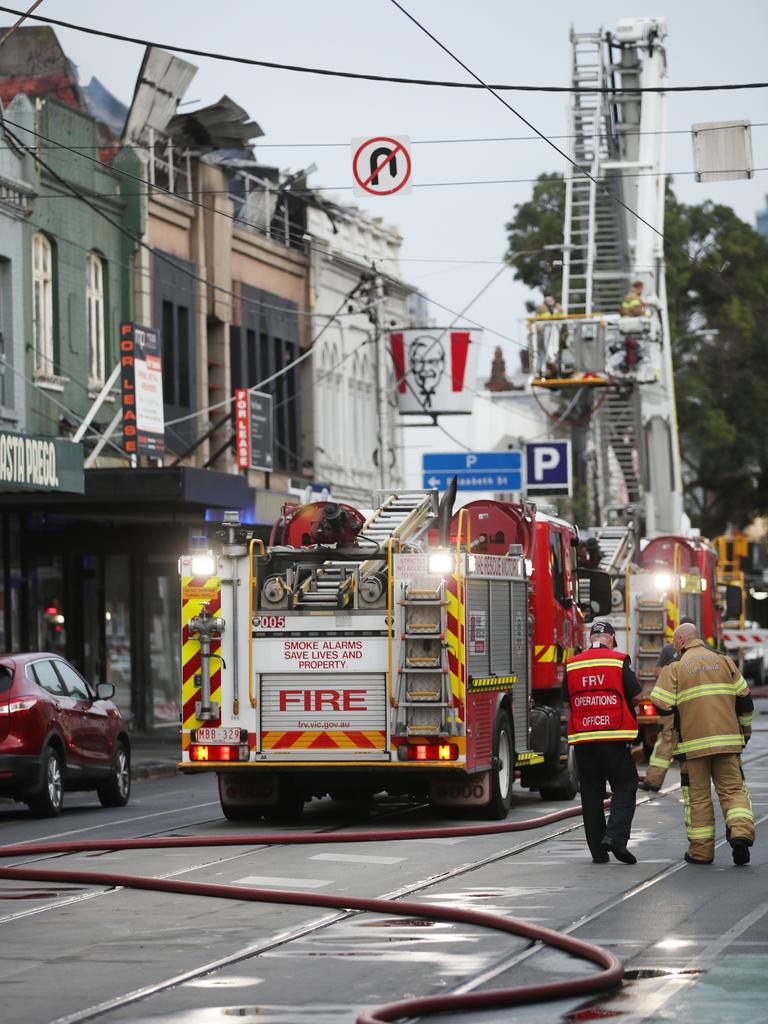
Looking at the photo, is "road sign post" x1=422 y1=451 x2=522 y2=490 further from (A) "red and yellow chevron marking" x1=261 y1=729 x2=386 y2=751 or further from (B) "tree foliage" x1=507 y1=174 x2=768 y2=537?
(B) "tree foliage" x1=507 y1=174 x2=768 y2=537

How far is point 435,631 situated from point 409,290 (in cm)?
3545

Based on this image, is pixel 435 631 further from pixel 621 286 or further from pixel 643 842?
pixel 621 286

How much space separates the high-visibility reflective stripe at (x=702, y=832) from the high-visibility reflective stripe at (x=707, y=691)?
932 mm

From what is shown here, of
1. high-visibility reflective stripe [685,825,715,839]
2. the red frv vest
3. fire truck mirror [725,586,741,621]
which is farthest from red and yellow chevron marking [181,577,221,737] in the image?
fire truck mirror [725,586,741,621]

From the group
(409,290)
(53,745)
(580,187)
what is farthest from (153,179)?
(53,745)

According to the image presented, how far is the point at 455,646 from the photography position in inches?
689

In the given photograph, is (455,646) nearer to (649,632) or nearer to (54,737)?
(54,737)

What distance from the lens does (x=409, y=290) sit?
52281 millimetres

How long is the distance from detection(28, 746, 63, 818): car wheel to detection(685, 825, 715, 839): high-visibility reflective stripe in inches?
301

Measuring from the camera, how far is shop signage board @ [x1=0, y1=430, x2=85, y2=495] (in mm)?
25266

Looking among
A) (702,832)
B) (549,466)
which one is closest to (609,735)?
(702,832)

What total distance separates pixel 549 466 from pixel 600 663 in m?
23.2

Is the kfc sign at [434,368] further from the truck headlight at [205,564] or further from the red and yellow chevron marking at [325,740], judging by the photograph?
the red and yellow chevron marking at [325,740]

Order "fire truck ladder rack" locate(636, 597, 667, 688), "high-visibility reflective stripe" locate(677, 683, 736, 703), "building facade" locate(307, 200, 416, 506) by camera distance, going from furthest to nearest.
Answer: "building facade" locate(307, 200, 416, 506) → "fire truck ladder rack" locate(636, 597, 667, 688) → "high-visibility reflective stripe" locate(677, 683, 736, 703)
